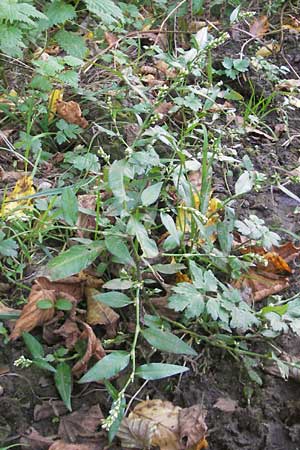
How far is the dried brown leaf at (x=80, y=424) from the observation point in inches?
66.5

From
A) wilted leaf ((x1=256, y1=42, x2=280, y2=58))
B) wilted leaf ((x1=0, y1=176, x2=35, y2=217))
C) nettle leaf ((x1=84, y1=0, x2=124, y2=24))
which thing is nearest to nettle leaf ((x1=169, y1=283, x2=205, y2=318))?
wilted leaf ((x1=0, y1=176, x2=35, y2=217))

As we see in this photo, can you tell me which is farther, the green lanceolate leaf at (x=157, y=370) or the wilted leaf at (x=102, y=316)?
the wilted leaf at (x=102, y=316)

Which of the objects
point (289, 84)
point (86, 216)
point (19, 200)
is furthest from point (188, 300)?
point (289, 84)

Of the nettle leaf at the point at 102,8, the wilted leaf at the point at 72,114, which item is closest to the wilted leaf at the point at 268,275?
the wilted leaf at the point at 72,114

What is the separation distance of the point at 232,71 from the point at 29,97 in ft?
2.79

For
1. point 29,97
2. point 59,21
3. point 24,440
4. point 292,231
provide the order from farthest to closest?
point 29,97
point 59,21
point 292,231
point 24,440

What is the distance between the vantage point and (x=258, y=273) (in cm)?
208

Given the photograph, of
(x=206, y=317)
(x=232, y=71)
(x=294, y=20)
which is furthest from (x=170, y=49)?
(x=206, y=317)

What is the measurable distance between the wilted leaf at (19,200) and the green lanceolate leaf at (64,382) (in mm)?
473

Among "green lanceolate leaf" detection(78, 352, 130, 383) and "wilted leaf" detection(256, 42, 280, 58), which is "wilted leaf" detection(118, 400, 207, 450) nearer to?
"green lanceolate leaf" detection(78, 352, 130, 383)

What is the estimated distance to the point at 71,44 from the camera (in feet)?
8.27

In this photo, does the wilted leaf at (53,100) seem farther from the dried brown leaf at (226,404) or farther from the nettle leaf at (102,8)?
the dried brown leaf at (226,404)

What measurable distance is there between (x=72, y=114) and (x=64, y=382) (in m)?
1.13

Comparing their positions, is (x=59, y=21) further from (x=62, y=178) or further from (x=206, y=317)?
(x=206, y=317)
